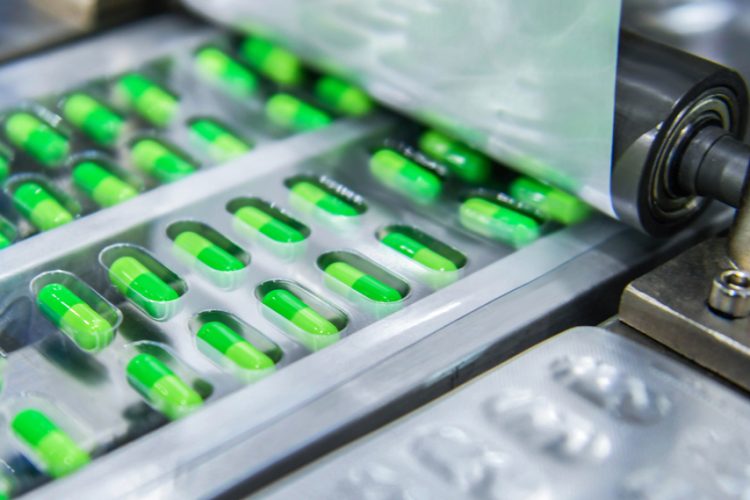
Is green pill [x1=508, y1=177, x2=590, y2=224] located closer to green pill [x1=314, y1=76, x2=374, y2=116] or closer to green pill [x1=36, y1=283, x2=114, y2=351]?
green pill [x1=314, y1=76, x2=374, y2=116]

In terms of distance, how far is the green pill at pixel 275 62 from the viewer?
1.43 meters

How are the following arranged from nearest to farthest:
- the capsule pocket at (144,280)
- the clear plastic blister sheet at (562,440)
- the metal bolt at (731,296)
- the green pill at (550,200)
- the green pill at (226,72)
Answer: the clear plastic blister sheet at (562,440), the metal bolt at (731,296), the capsule pocket at (144,280), the green pill at (550,200), the green pill at (226,72)

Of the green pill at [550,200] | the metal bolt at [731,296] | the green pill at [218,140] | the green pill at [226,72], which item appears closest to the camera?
the metal bolt at [731,296]

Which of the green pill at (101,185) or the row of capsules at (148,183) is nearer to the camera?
the row of capsules at (148,183)

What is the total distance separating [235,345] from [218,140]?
0.36m

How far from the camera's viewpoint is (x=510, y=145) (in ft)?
3.74

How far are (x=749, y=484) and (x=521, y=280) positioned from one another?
0.98ft

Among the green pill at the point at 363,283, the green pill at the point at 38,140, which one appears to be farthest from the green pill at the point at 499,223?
the green pill at the point at 38,140

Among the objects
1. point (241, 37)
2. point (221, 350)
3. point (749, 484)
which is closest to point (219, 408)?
point (221, 350)

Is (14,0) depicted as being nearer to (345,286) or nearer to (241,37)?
(241,37)

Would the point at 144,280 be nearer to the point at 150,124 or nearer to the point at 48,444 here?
the point at 48,444

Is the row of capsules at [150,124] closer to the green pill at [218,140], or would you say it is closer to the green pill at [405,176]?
the green pill at [218,140]

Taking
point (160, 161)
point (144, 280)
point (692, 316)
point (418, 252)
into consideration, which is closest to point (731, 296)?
point (692, 316)

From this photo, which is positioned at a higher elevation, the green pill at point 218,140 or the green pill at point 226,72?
the green pill at point 226,72
